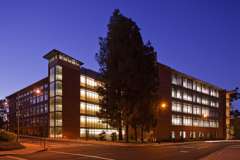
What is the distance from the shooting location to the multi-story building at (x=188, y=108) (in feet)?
306

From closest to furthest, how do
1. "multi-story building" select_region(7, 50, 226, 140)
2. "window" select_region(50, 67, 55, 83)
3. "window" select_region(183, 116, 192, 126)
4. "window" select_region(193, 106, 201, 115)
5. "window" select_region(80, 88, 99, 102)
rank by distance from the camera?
"multi-story building" select_region(7, 50, 226, 140)
"window" select_region(50, 67, 55, 83)
"window" select_region(80, 88, 99, 102)
"window" select_region(183, 116, 192, 126)
"window" select_region(193, 106, 201, 115)

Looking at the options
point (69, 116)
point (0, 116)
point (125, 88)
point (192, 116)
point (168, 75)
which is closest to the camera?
point (125, 88)

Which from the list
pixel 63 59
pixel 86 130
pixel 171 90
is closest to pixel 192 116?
pixel 171 90

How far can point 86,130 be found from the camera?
8819 centimetres

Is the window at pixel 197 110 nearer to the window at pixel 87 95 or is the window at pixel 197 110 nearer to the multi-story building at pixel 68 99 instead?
the multi-story building at pixel 68 99

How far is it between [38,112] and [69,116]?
1784 centimetres

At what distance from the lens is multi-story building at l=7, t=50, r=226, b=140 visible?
85312 mm

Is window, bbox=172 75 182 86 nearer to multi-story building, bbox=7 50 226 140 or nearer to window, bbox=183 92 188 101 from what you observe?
multi-story building, bbox=7 50 226 140

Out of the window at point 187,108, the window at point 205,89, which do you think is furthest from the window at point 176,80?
the window at point 205,89

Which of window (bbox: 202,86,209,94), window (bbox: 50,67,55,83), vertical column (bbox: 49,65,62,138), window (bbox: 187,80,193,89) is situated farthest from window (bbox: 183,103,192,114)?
window (bbox: 50,67,55,83)

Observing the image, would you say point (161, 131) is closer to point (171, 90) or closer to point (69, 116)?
point (171, 90)

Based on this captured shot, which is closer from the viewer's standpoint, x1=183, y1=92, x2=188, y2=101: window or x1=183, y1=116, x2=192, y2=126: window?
x1=183, y1=116, x2=192, y2=126: window

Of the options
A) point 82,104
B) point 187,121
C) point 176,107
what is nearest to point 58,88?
point 82,104

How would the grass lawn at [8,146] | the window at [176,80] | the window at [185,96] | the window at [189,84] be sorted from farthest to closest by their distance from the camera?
the window at [189,84] < the window at [185,96] < the window at [176,80] < the grass lawn at [8,146]
